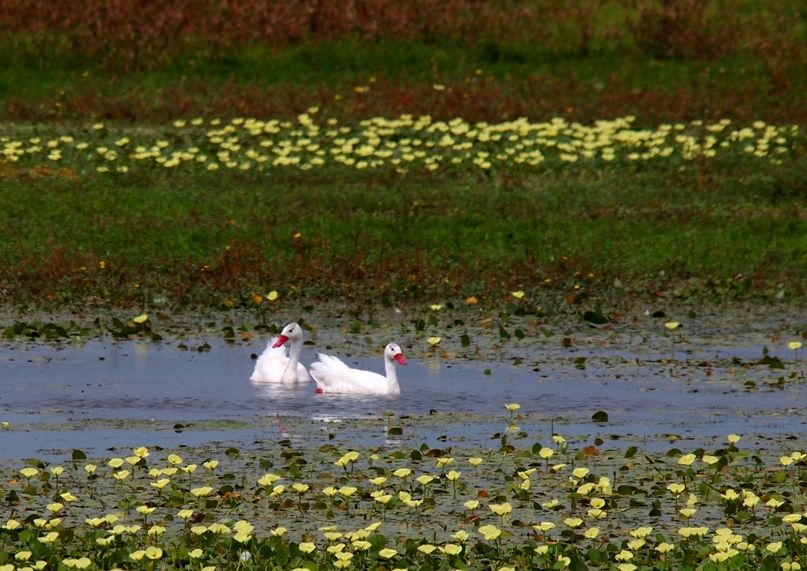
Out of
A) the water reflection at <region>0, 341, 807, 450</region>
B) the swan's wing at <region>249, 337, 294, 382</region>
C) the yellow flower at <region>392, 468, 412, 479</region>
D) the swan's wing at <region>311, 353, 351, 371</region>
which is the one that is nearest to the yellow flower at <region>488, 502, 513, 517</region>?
the yellow flower at <region>392, 468, 412, 479</region>

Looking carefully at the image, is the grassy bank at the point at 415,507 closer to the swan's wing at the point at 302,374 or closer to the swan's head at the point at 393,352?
the swan's head at the point at 393,352

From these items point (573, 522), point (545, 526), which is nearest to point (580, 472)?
point (573, 522)

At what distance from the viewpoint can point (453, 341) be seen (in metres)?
16.0

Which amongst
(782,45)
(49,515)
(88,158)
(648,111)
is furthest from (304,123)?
(49,515)

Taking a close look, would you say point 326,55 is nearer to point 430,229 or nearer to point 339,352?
point 430,229

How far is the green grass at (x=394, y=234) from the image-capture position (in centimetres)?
1770

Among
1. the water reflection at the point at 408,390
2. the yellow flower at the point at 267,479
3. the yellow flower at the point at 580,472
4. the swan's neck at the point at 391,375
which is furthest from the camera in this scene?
the swan's neck at the point at 391,375

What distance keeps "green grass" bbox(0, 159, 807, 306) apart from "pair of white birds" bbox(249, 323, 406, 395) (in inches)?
102

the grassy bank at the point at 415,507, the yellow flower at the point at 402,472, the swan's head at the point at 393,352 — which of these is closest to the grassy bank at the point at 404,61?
the swan's head at the point at 393,352

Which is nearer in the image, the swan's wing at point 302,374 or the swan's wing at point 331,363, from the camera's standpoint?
the swan's wing at point 331,363

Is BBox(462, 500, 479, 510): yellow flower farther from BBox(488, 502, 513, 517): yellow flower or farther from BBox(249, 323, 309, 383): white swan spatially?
BBox(249, 323, 309, 383): white swan

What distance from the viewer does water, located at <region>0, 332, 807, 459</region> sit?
12.6 meters

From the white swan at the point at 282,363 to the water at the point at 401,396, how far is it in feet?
0.37

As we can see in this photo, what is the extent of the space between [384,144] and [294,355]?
9425mm
